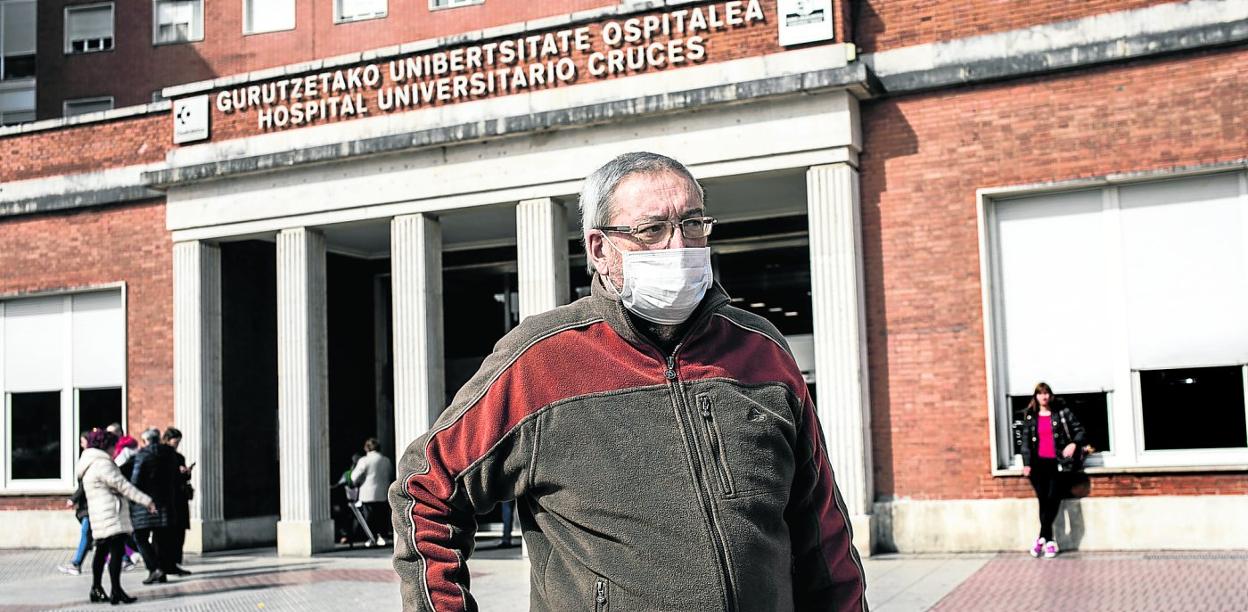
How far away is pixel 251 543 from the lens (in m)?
19.6

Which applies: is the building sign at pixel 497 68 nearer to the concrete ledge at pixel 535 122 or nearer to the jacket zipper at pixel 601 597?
the concrete ledge at pixel 535 122

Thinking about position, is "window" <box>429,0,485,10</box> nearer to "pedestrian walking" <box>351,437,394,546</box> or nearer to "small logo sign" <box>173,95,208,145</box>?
"small logo sign" <box>173,95,208,145</box>

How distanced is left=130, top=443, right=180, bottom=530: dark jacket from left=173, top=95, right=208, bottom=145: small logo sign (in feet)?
19.4

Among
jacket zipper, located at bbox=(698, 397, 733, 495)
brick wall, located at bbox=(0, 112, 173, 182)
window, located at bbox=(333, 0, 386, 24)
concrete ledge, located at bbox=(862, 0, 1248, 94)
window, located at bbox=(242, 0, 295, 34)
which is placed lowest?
jacket zipper, located at bbox=(698, 397, 733, 495)

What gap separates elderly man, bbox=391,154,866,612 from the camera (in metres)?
2.67

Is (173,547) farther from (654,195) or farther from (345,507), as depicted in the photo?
(654,195)

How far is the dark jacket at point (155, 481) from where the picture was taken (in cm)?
1409

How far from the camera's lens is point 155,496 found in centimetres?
1427

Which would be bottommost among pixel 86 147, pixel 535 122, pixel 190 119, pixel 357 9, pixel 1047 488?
pixel 1047 488

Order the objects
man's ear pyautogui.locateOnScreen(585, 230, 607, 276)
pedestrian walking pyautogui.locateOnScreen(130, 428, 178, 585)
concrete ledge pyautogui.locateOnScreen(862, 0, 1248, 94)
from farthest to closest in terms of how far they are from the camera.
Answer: pedestrian walking pyautogui.locateOnScreen(130, 428, 178, 585)
concrete ledge pyautogui.locateOnScreen(862, 0, 1248, 94)
man's ear pyautogui.locateOnScreen(585, 230, 607, 276)

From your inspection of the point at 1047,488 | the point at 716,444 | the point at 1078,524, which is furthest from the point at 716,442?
the point at 1078,524

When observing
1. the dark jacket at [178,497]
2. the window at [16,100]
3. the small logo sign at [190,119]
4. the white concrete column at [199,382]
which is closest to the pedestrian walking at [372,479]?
the white concrete column at [199,382]

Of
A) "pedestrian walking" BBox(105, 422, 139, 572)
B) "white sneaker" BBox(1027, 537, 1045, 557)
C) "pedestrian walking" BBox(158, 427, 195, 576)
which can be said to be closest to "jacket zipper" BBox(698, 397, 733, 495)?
"white sneaker" BBox(1027, 537, 1045, 557)

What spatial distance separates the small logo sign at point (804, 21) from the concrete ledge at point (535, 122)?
0.53m
